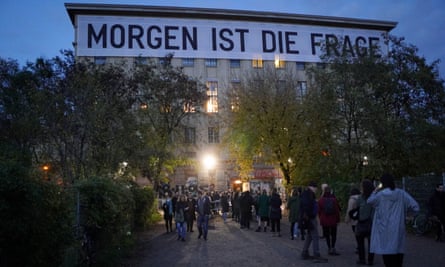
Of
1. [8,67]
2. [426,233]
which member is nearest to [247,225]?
[426,233]

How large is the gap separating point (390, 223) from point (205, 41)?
45.6 m

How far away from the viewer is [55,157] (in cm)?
1759

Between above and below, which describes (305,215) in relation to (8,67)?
below

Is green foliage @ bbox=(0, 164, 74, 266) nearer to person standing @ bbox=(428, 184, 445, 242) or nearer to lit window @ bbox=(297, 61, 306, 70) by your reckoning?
person standing @ bbox=(428, 184, 445, 242)

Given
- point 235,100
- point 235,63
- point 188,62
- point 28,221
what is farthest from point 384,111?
point 188,62

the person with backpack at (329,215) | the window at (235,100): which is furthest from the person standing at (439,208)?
the window at (235,100)

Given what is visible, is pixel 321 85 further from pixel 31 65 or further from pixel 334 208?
pixel 31 65

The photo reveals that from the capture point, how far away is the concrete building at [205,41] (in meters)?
46.8

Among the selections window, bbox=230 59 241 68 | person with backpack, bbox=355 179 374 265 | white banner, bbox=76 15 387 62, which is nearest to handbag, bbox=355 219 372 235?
person with backpack, bbox=355 179 374 265

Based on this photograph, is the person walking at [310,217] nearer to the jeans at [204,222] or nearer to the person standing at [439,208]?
the person standing at [439,208]

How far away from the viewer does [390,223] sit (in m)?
5.93

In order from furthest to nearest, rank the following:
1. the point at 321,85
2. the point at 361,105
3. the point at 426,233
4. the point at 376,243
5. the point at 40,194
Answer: the point at 321,85, the point at 361,105, the point at 426,233, the point at 376,243, the point at 40,194

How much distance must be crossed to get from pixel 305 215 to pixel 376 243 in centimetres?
386

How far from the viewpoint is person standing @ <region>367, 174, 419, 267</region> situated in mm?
5852
